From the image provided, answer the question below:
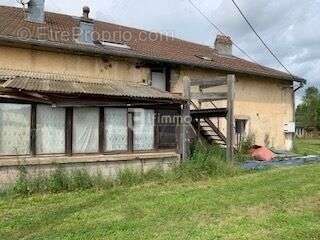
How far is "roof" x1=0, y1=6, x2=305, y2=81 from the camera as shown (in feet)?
51.5

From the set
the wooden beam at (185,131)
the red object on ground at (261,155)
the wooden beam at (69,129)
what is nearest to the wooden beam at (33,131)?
the wooden beam at (69,129)

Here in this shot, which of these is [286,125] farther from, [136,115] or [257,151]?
[136,115]

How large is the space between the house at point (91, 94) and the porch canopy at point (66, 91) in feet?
0.09

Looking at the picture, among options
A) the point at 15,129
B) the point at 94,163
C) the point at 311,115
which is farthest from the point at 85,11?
the point at 311,115

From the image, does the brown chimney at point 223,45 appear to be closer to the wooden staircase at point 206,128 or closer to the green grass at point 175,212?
the wooden staircase at point 206,128

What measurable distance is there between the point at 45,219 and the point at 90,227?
122 centimetres

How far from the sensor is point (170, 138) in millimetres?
15266

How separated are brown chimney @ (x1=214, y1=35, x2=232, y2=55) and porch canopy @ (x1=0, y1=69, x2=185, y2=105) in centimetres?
1123

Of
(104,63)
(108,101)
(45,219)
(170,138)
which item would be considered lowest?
(45,219)

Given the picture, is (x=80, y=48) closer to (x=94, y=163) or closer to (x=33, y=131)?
(x=33, y=131)

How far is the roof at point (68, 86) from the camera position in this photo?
12359 millimetres

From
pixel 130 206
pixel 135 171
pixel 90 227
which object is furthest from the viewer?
pixel 135 171

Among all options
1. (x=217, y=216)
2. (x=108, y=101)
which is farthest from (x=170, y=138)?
(x=217, y=216)

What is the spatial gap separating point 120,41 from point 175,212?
38.2 feet
